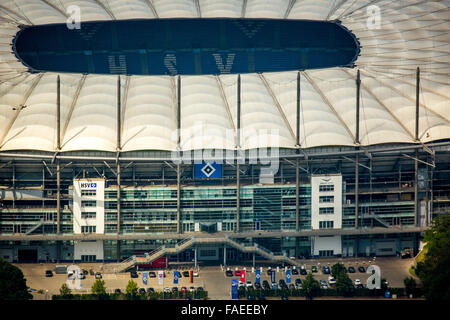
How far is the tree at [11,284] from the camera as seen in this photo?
10138 centimetres

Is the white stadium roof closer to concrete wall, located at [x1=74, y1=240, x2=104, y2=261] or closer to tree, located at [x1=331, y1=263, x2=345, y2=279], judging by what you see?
concrete wall, located at [x1=74, y1=240, x2=104, y2=261]

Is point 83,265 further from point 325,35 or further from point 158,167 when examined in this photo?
point 325,35

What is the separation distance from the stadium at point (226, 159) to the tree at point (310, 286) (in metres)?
15.2

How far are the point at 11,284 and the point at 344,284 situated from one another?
47.0 m

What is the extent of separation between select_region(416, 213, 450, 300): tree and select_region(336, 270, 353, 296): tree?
401 inches

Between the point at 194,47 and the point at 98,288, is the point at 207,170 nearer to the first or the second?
the point at 98,288

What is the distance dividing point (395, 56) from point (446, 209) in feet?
97.0

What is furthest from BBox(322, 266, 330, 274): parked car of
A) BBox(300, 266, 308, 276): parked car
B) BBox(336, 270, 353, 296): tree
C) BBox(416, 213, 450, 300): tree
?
BBox(416, 213, 450, 300): tree

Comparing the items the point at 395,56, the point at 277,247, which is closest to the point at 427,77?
the point at 395,56

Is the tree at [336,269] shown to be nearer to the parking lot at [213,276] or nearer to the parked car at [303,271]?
the parking lot at [213,276]

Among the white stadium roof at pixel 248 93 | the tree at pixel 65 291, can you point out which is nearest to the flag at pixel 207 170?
the white stadium roof at pixel 248 93

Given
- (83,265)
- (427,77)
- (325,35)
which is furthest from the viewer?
(325,35)

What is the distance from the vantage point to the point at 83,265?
13138 cm

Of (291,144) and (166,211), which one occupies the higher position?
(291,144)
